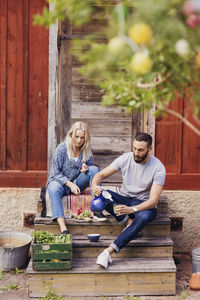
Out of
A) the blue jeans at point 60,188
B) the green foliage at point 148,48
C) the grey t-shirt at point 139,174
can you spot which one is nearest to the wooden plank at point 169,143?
the grey t-shirt at point 139,174

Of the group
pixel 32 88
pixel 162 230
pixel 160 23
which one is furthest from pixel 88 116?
pixel 160 23

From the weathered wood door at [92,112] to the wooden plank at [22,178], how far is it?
65cm

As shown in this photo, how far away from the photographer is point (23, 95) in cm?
696

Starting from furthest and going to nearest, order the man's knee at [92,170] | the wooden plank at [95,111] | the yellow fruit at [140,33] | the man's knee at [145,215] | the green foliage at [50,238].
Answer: the wooden plank at [95,111]
the man's knee at [92,170]
the man's knee at [145,215]
the green foliage at [50,238]
the yellow fruit at [140,33]

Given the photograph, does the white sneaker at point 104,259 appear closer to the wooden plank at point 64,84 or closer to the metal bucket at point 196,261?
the metal bucket at point 196,261

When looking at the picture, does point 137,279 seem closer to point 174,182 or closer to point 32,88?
point 174,182

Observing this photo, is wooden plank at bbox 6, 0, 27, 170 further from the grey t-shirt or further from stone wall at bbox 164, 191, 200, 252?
stone wall at bbox 164, 191, 200, 252

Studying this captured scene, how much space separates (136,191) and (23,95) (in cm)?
224

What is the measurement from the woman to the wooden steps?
0.68 meters

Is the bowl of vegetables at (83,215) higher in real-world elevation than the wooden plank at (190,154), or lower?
lower

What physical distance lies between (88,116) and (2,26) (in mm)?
1728

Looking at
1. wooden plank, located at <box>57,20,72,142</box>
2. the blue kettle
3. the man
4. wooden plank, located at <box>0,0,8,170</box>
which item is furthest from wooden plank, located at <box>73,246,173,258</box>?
wooden plank, located at <box>0,0,8,170</box>

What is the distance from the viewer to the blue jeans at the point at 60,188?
5.94 metres

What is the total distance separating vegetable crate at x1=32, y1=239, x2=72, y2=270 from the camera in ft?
17.7
